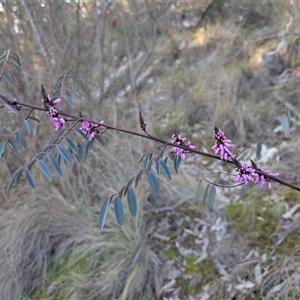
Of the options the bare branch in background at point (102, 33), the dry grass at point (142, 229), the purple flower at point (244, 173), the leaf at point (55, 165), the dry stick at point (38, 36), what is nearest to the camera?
the leaf at point (55, 165)

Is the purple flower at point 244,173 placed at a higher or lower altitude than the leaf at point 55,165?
higher

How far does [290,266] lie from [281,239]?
249 mm

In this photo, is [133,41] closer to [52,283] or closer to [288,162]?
[288,162]

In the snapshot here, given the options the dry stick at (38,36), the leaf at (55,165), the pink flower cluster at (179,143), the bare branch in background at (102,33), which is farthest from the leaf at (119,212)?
the bare branch in background at (102,33)

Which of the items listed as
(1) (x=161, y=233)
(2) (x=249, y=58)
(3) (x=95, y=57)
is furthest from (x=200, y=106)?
(1) (x=161, y=233)

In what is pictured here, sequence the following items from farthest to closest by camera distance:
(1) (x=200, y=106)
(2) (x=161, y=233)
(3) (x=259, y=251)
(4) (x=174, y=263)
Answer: (1) (x=200, y=106) → (2) (x=161, y=233) → (4) (x=174, y=263) → (3) (x=259, y=251)

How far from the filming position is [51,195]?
2633mm

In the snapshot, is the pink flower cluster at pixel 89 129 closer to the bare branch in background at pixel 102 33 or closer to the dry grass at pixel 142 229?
the dry grass at pixel 142 229

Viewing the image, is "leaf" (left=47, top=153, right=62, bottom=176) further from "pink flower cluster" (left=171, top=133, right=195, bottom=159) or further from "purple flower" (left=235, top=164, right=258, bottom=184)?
"purple flower" (left=235, top=164, right=258, bottom=184)

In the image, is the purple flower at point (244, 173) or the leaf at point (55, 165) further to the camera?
the purple flower at point (244, 173)

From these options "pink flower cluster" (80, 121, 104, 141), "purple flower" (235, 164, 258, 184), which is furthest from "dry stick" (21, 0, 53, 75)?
"purple flower" (235, 164, 258, 184)

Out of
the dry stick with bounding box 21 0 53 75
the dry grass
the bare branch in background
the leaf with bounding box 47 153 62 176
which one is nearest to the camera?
the leaf with bounding box 47 153 62 176

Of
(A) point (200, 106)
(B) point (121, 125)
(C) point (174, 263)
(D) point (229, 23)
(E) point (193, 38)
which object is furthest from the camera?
(E) point (193, 38)

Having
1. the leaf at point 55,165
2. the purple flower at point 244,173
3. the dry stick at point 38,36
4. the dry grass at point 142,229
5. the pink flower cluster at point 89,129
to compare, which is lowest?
the leaf at point 55,165
